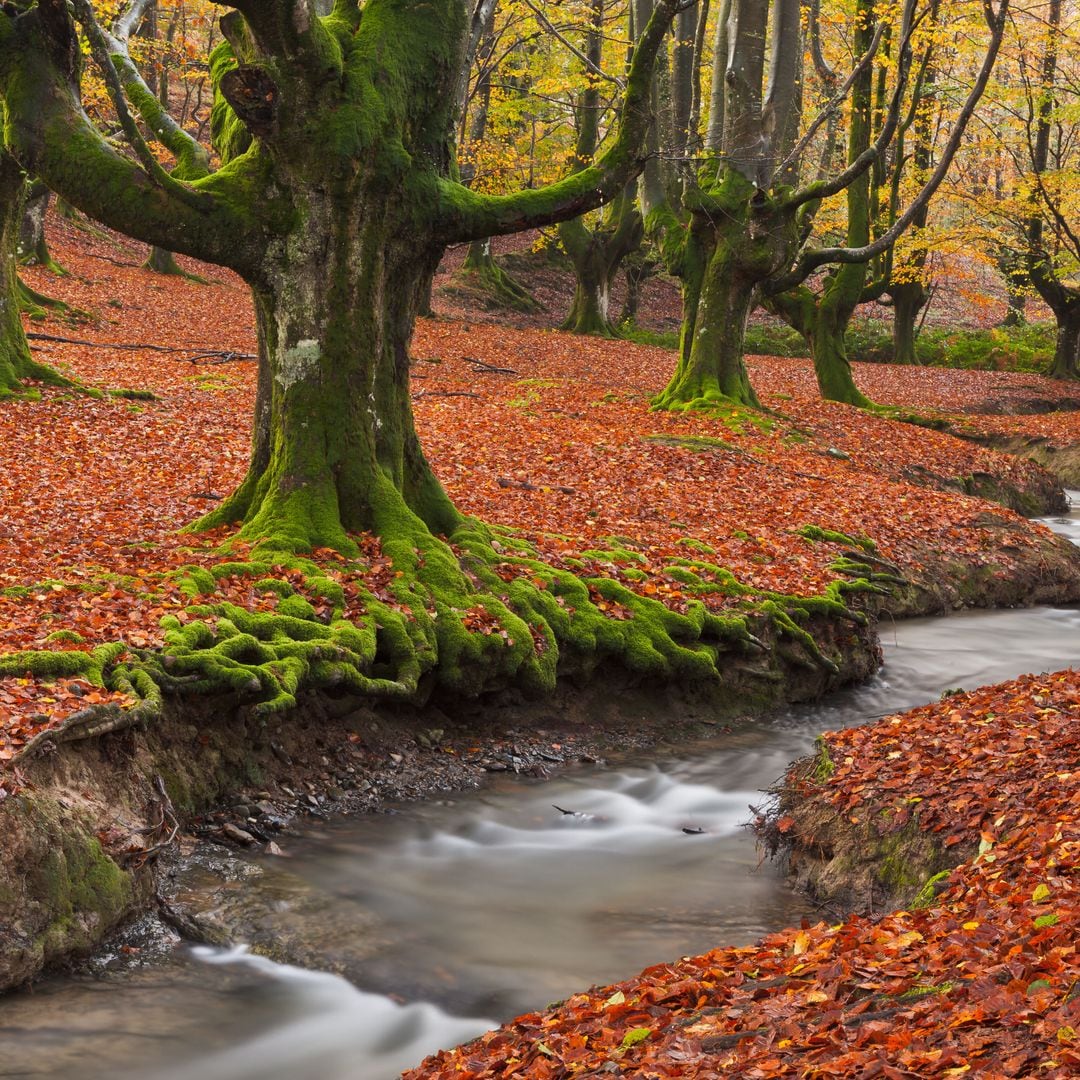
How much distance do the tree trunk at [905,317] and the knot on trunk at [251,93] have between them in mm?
25628

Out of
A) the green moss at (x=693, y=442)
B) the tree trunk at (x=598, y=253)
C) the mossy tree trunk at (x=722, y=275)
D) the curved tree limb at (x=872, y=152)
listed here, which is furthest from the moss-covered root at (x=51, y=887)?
the tree trunk at (x=598, y=253)

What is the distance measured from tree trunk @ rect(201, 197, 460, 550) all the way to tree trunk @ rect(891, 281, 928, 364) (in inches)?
968

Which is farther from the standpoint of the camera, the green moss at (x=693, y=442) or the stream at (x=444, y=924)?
the green moss at (x=693, y=442)

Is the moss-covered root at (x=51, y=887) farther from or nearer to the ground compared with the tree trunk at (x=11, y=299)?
nearer to the ground

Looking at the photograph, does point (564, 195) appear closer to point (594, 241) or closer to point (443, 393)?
point (443, 393)

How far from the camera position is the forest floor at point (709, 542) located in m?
3.88

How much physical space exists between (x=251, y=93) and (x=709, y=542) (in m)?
6.66

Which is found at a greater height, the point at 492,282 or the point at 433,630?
the point at 492,282

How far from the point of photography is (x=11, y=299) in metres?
15.5

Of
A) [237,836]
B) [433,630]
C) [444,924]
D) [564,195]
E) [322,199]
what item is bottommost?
[444,924]

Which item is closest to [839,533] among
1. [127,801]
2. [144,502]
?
[144,502]

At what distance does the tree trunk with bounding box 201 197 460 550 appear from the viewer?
8.62m

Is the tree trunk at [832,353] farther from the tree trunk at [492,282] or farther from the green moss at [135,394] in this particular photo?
the green moss at [135,394]

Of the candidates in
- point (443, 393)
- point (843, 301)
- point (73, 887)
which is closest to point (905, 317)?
point (843, 301)
